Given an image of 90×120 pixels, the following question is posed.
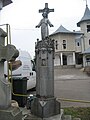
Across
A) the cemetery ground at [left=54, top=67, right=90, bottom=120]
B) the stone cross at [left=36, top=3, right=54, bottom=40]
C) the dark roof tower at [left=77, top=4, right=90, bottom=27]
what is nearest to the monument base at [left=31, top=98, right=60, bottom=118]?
the cemetery ground at [left=54, top=67, right=90, bottom=120]

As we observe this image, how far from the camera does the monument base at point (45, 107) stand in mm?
6270

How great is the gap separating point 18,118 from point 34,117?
2572mm

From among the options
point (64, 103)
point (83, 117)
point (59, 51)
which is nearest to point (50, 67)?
point (83, 117)

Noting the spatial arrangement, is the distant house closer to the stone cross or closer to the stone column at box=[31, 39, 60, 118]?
the stone cross

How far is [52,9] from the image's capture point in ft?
23.1

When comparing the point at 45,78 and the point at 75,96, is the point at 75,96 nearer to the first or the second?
the point at 75,96

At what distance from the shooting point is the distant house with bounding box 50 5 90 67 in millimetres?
46438

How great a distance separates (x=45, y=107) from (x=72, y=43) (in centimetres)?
4312

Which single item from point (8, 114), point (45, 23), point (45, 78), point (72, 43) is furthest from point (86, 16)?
point (8, 114)

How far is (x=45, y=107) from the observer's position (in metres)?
6.29

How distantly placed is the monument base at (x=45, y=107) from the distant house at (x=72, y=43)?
3986 centimetres

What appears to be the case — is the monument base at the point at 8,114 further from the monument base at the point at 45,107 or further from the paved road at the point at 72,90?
the paved road at the point at 72,90

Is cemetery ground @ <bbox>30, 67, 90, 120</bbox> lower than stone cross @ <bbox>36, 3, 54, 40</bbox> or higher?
lower

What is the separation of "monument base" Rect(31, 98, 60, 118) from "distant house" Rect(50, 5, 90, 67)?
39.9 metres
